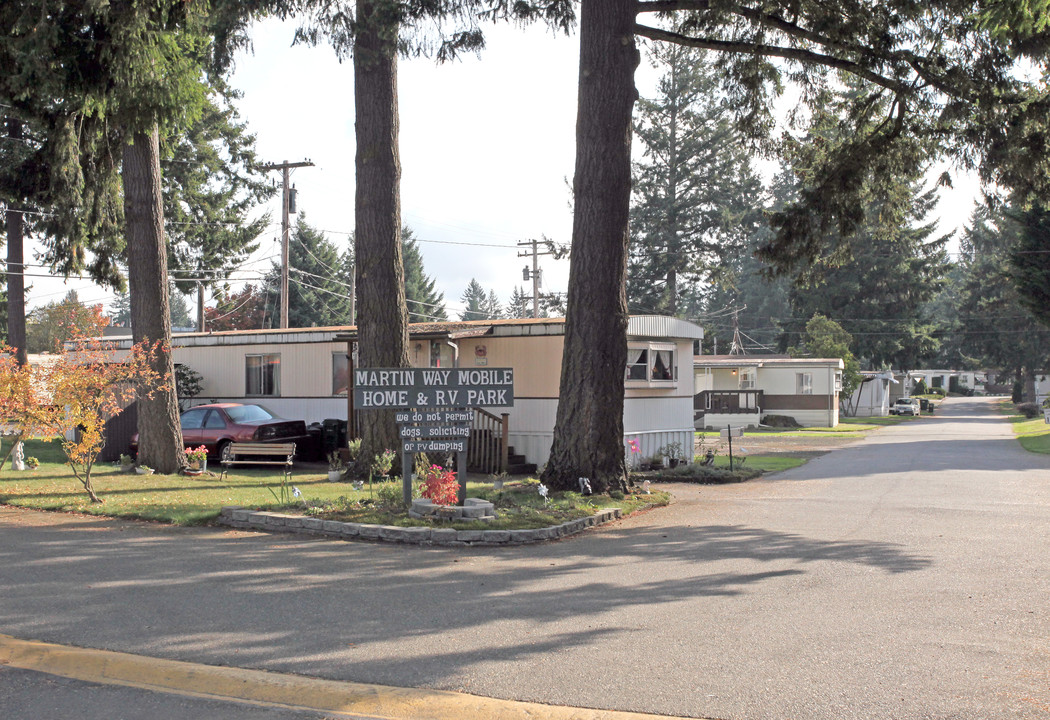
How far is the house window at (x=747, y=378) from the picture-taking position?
45.1 meters

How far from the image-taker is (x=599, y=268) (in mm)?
13805

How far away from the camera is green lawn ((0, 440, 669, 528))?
1177cm

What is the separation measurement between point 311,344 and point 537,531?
45.6 feet

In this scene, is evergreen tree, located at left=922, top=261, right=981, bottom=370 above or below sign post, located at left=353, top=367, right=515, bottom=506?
above

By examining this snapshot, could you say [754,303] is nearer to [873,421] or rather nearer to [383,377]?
[873,421]

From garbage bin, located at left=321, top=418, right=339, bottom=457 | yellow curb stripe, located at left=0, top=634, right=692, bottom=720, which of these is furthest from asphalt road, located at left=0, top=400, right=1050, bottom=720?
garbage bin, located at left=321, top=418, right=339, bottom=457

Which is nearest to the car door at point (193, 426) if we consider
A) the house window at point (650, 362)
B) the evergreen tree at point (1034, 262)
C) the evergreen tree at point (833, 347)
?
the house window at point (650, 362)

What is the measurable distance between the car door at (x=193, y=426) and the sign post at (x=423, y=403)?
9.90 metres

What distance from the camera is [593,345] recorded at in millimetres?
13781

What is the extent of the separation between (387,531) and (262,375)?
15.1 meters

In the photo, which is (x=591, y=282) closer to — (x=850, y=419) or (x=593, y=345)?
(x=593, y=345)

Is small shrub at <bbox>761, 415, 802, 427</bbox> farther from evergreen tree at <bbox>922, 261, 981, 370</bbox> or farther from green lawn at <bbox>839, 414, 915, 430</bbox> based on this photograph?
evergreen tree at <bbox>922, 261, 981, 370</bbox>

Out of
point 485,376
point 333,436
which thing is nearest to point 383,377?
point 485,376

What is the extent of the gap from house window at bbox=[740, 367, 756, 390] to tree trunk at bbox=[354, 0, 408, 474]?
104ft
